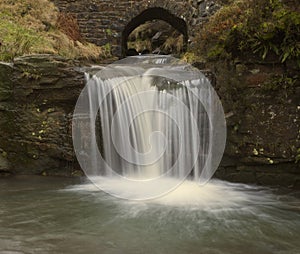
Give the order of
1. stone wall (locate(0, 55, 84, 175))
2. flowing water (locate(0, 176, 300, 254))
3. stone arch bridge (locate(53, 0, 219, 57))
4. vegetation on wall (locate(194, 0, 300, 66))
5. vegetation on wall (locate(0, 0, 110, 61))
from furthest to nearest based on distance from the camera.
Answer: stone arch bridge (locate(53, 0, 219, 57)), vegetation on wall (locate(0, 0, 110, 61)), stone wall (locate(0, 55, 84, 175)), vegetation on wall (locate(194, 0, 300, 66)), flowing water (locate(0, 176, 300, 254))

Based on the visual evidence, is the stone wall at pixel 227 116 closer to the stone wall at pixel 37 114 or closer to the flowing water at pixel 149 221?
the stone wall at pixel 37 114

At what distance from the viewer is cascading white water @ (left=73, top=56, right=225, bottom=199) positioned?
5859mm

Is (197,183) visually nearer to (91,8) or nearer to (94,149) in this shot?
(94,149)

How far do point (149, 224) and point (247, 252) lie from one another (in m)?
1.13

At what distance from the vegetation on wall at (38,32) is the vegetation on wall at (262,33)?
420cm

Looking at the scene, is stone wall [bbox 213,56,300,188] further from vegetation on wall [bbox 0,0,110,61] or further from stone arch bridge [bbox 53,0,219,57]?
stone arch bridge [bbox 53,0,219,57]

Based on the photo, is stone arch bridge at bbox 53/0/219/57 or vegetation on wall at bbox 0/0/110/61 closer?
vegetation on wall at bbox 0/0/110/61

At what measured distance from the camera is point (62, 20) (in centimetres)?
1173

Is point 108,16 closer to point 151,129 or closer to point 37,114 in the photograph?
point 37,114

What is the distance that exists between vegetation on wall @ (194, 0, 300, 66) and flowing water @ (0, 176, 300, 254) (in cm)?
231

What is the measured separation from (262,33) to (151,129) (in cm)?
255

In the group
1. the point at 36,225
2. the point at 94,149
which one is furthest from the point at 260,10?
the point at 36,225

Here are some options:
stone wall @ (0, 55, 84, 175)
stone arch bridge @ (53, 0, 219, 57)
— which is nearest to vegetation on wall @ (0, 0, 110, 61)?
stone arch bridge @ (53, 0, 219, 57)

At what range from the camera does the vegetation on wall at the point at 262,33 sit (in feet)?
17.7
